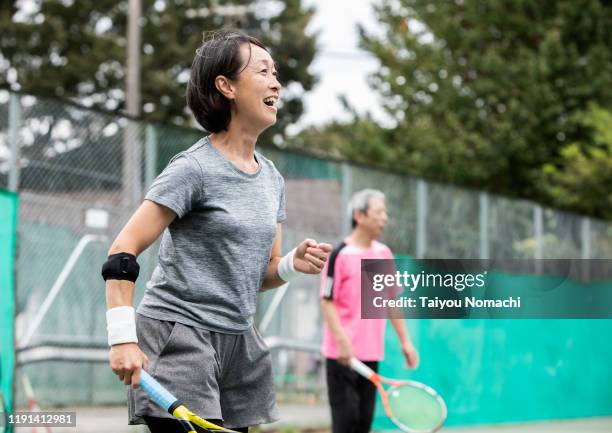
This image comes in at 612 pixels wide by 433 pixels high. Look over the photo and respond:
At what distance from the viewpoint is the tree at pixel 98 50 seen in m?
31.5

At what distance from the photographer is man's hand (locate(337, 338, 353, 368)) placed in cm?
672

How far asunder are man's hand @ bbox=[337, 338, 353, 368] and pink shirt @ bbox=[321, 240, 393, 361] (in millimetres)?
112

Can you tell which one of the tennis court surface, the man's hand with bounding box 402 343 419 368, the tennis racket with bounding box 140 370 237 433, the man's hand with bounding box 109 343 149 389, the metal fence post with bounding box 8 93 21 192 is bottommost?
the tennis court surface

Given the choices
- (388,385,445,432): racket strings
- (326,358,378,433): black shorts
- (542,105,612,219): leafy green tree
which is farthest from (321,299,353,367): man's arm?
(542,105,612,219): leafy green tree

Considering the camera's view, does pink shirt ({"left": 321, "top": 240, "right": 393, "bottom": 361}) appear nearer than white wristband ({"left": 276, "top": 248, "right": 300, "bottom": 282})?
No

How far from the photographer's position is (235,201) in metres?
3.50

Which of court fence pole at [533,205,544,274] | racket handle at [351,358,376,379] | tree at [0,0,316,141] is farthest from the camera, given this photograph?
tree at [0,0,316,141]

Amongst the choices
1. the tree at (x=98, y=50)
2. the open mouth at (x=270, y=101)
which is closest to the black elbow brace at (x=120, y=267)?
the open mouth at (x=270, y=101)

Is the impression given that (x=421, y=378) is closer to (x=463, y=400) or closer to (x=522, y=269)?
(x=463, y=400)

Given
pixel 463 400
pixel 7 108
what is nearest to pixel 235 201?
pixel 7 108

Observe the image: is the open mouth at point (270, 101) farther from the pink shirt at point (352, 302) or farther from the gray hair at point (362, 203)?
the gray hair at point (362, 203)

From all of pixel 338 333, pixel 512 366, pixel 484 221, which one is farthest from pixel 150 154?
pixel 484 221

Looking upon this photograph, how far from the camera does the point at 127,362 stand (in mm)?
3215

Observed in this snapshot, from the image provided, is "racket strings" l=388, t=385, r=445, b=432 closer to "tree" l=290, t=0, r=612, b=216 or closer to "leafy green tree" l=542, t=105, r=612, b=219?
"leafy green tree" l=542, t=105, r=612, b=219
